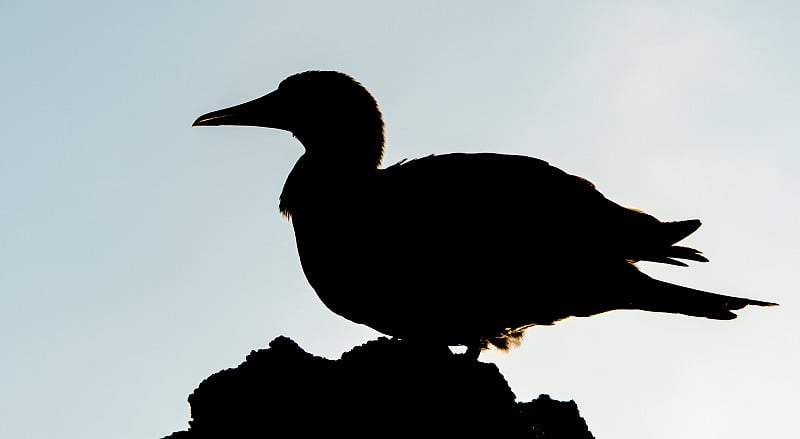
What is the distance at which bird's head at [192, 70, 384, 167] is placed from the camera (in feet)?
24.8

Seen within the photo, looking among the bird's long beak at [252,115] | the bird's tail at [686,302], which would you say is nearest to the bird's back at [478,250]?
the bird's tail at [686,302]

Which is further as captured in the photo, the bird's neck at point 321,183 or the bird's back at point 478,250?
the bird's neck at point 321,183

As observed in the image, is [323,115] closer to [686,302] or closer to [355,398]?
[686,302]

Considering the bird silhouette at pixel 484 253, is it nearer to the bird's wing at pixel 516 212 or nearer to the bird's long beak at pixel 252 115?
the bird's wing at pixel 516 212

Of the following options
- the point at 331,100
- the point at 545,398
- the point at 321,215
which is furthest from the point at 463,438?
the point at 331,100

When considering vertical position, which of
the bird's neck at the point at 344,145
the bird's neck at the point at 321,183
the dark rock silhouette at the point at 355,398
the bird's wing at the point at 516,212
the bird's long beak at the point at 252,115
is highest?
the bird's long beak at the point at 252,115

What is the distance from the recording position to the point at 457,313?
5.78 meters

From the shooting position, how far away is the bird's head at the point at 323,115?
297 inches

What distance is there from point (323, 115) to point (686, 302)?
345cm

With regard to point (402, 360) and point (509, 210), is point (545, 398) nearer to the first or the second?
point (402, 360)

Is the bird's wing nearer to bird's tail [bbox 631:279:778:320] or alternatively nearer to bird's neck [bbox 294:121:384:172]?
bird's tail [bbox 631:279:778:320]

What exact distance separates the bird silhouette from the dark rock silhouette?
163 centimetres

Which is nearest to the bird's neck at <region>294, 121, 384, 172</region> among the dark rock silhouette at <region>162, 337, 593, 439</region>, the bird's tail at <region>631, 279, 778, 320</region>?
the bird's tail at <region>631, 279, 778, 320</region>

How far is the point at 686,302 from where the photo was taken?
19.1 feet
